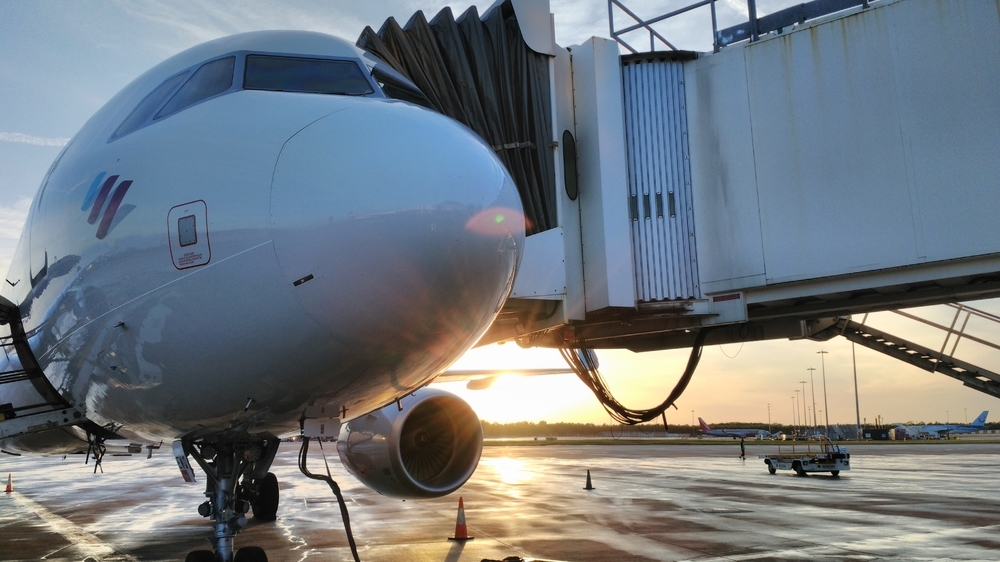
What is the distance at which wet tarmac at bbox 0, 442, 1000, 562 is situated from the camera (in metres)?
9.22

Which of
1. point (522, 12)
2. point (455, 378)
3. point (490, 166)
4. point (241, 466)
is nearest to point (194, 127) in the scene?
point (490, 166)

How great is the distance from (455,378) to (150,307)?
8.66m

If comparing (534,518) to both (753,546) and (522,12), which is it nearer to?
(753,546)

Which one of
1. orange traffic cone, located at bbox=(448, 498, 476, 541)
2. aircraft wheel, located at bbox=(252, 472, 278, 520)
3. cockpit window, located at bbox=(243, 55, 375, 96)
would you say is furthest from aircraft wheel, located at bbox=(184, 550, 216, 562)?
aircraft wheel, located at bbox=(252, 472, 278, 520)

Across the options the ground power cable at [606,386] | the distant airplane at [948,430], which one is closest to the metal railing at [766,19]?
the ground power cable at [606,386]

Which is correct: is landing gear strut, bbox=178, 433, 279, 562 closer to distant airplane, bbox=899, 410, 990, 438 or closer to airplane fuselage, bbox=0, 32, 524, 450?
airplane fuselage, bbox=0, 32, 524, 450

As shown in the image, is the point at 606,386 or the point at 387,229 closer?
the point at 387,229

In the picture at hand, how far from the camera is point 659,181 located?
9320 mm

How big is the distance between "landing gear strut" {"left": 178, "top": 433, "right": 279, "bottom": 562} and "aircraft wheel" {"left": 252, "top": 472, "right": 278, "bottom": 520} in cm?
657

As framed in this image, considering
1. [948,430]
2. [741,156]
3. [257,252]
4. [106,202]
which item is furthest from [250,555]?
[948,430]

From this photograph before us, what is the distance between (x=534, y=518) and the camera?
1252 centimetres

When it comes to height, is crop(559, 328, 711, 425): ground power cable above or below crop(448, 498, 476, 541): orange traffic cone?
above

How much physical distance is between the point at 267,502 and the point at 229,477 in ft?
23.6

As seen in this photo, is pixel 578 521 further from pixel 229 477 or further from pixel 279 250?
pixel 279 250
